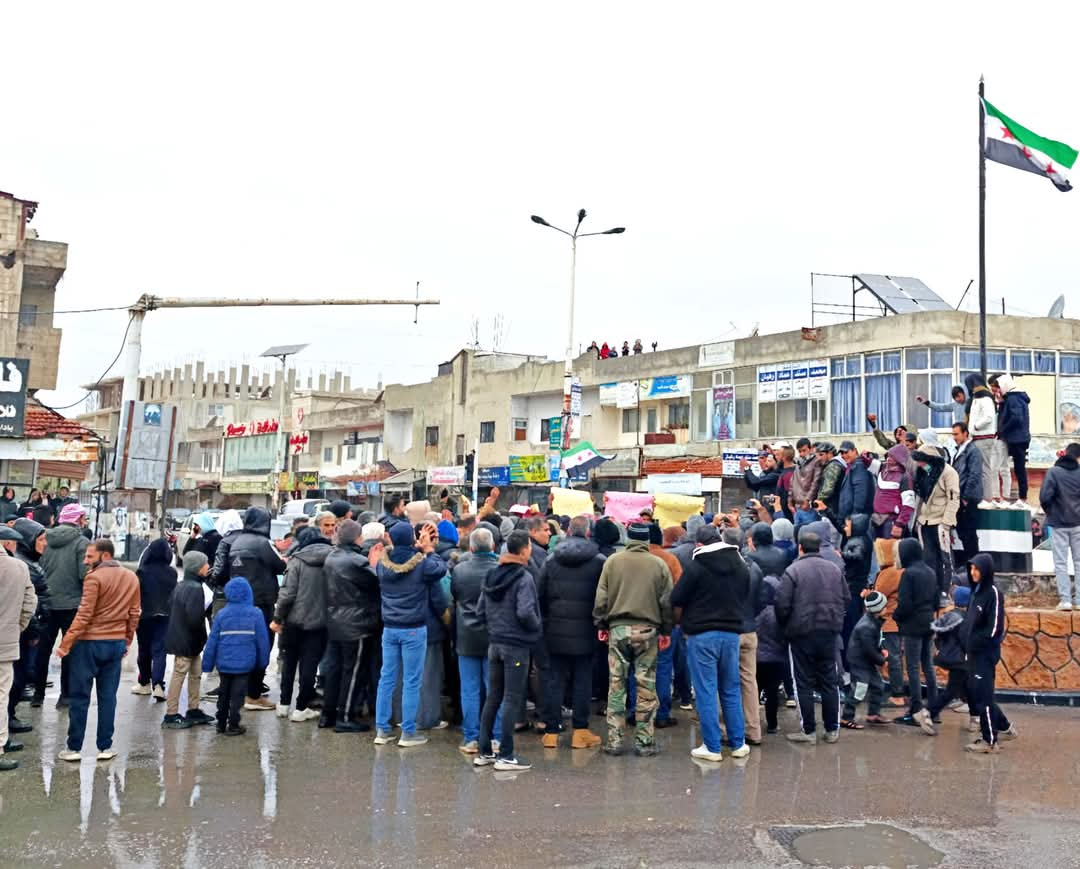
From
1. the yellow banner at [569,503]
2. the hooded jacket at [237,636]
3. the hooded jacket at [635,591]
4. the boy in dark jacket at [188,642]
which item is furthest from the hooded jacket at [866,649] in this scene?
the boy in dark jacket at [188,642]

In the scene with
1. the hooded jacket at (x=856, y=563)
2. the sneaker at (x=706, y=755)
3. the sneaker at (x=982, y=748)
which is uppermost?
the hooded jacket at (x=856, y=563)

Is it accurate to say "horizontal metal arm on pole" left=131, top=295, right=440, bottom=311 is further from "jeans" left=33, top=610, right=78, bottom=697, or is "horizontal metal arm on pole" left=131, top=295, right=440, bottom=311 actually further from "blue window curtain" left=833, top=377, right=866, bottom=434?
"blue window curtain" left=833, top=377, right=866, bottom=434

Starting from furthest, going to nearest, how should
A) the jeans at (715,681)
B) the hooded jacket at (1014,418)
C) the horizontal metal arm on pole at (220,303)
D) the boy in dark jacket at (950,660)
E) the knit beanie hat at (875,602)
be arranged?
the horizontal metal arm on pole at (220,303) → the hooded jacket at (1014,418) → the knit beanie hat at (875,602) → the boy in dark jacket at (950,660) → the jeans at (715,681)

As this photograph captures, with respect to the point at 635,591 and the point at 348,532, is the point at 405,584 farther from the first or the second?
the point at 635,591

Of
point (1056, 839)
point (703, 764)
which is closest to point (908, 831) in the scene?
point (1056, 839)

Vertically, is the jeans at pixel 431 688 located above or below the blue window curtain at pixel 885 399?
below

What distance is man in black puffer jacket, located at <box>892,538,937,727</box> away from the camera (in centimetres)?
922

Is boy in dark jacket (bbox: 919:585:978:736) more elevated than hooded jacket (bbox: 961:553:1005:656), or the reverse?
hooded jacket (bbox: 961:553:1005:656)

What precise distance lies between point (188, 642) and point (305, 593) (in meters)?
1.11

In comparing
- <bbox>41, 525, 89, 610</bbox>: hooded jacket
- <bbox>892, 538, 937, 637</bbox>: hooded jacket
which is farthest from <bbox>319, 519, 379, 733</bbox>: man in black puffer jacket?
<bbox>892, 538, 937, 637</bbox>: hooded jacket

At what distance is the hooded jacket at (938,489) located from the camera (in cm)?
1137

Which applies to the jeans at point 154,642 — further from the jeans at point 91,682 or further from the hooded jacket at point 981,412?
the hooded jacket at point 981,412

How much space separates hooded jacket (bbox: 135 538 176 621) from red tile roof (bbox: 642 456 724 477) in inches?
1011

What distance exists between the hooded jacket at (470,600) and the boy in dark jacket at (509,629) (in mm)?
255
